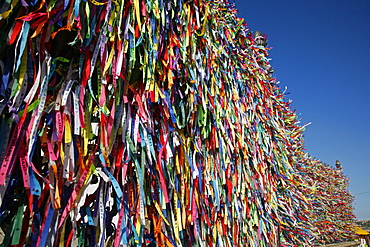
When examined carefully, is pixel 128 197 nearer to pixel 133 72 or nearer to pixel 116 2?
pixel 133 72

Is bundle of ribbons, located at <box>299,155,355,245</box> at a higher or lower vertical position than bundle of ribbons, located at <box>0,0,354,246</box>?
higher

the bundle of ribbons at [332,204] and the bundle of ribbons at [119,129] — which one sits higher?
the bundle of ribbons at [332,204]

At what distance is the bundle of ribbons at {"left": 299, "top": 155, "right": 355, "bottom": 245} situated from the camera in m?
5.04

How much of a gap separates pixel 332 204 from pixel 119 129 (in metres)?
6.34

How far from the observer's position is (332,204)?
612 cm

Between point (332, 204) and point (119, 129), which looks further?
point (332, 204)

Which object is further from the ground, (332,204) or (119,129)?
(332,204)

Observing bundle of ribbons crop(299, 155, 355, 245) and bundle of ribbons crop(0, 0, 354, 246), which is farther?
bundle of ribbons crop(299, 155, 355, 245)

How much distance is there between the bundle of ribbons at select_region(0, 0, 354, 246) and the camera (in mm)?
803

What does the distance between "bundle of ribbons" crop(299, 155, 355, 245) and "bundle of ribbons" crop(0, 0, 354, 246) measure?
3.57 meters

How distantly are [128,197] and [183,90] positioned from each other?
25.3 inches

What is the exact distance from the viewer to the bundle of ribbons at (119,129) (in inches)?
31.6

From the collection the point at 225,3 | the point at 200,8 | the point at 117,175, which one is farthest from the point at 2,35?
the point at 225,3

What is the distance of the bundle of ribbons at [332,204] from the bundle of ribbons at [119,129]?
357cm
